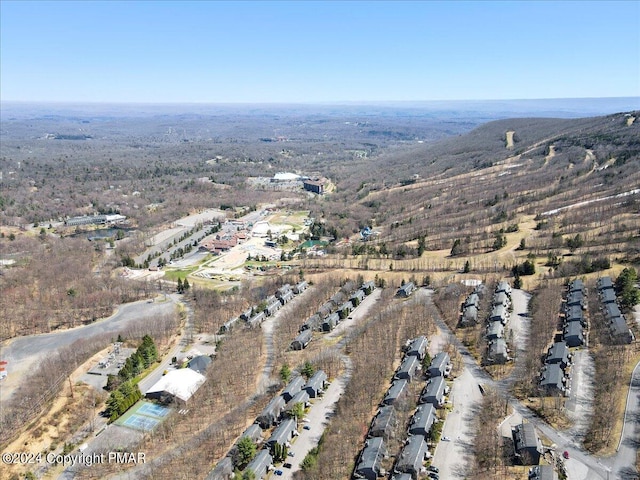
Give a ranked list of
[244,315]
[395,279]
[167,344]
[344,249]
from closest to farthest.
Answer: [167,344]
[244,315]
[395,279]
[344,249]

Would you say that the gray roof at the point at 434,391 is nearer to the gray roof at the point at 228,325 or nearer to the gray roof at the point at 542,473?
the gray roof at the point at 542,473

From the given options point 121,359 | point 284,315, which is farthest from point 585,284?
point 121,359

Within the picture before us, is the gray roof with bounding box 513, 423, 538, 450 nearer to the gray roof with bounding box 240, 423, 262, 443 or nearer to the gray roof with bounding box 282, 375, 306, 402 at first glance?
the gray roof with bounding box 282, 375, 306, 402

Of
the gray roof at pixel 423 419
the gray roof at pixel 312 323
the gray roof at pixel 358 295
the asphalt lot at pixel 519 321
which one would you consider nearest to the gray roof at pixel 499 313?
the asphalt lot at pixel 519 321

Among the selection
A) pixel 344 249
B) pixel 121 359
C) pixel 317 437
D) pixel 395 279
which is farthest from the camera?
pixel 344 249

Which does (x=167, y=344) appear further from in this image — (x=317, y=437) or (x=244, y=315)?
(x=317, y=437)

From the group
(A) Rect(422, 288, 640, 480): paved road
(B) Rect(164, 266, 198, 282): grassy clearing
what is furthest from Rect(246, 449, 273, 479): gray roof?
(B) Rect(164, 266, 198, 282): grassy clearing

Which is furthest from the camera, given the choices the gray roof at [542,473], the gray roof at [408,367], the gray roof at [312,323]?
the gray roof at [312,323]
